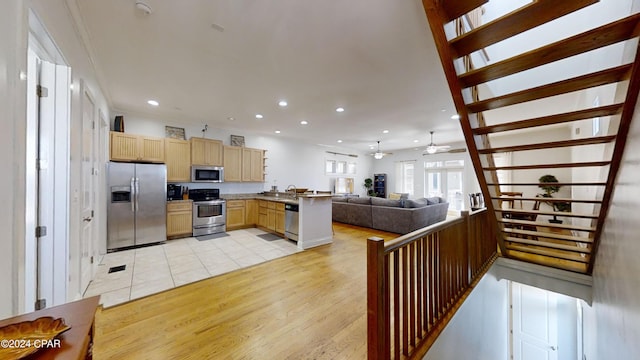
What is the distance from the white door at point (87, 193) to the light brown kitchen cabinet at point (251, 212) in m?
3.14

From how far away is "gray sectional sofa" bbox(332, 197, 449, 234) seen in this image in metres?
5.48

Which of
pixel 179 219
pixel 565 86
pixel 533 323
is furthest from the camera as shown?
pixel 533 323

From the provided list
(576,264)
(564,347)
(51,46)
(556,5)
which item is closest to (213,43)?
(51,46)

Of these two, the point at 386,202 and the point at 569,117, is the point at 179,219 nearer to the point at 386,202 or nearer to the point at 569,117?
the point at 386,202

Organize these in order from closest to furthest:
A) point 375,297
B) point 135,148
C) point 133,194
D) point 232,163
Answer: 1. point 375,297
2. point 133,194
3. point 135,148
4. point 232,163

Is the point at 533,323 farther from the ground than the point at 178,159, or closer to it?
closer to it

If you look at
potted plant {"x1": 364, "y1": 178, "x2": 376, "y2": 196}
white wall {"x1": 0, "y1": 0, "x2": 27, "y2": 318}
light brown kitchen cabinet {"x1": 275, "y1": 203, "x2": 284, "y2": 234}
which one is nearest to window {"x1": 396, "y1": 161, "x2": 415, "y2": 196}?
potted plant {"x1": 364, "y1": 178, "x2": 376, "y2": 196}

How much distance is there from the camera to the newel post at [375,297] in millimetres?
1421

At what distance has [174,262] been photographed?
3.61 meters

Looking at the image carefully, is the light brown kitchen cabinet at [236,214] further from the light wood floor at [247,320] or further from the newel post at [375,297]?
the newel post at [375,297]

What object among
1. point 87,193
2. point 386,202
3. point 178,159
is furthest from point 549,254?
point 178,159

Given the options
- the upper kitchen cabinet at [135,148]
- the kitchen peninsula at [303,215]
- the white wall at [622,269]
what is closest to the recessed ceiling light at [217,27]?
the kitchen peninsula at [303,215]

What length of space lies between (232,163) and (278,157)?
1.77 metres

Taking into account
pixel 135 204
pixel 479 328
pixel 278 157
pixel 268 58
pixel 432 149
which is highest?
pixel 268 58
